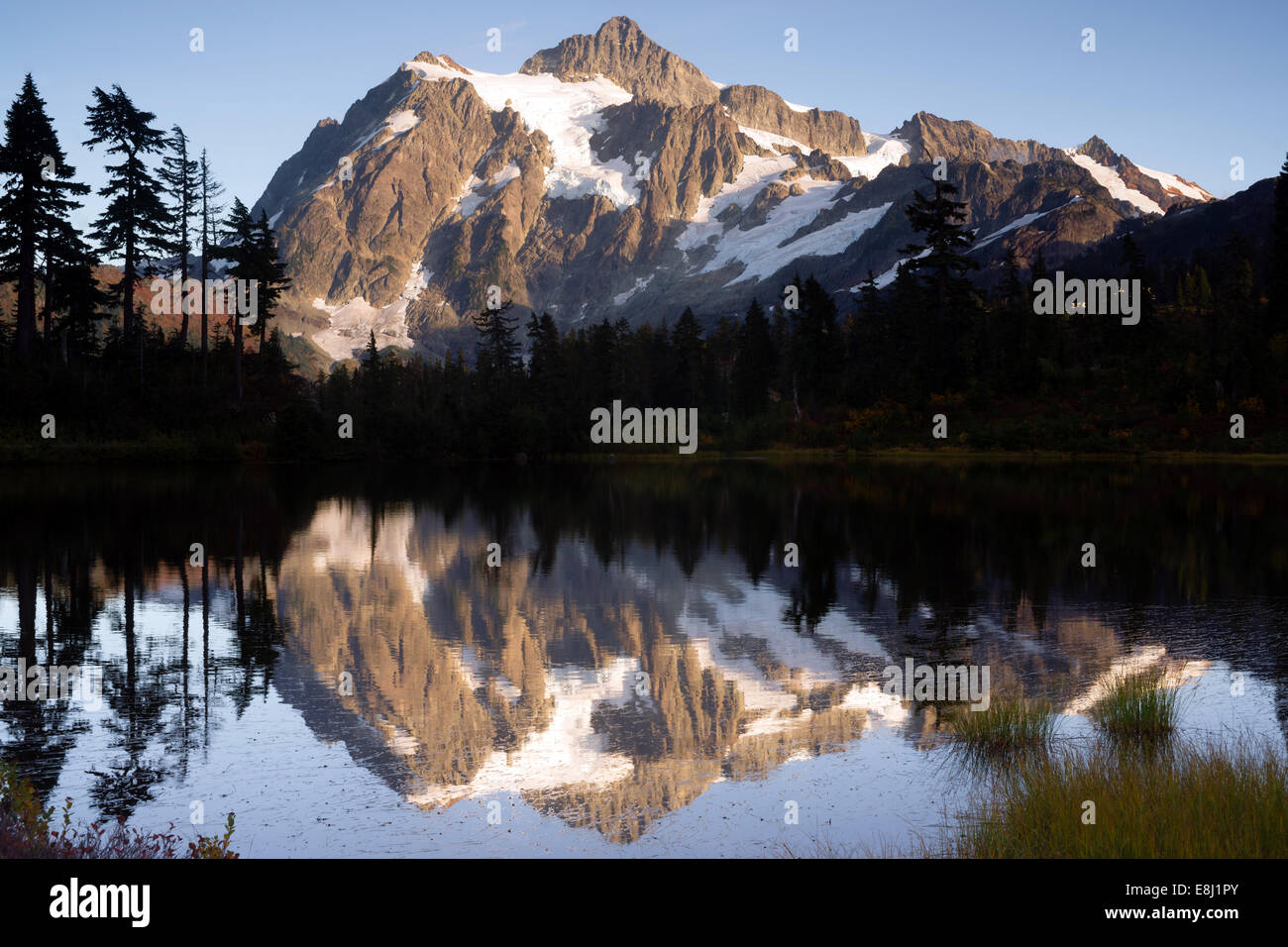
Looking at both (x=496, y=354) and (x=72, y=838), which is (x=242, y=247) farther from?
(x=72, y=838)

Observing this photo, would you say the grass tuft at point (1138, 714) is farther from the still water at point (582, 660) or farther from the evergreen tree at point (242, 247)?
the evergreen tree at point (242, 247)

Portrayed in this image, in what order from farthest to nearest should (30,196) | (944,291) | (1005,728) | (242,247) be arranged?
(944,291) < (242,247) < (30,196) < (1005,728)

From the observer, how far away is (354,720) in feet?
43.2

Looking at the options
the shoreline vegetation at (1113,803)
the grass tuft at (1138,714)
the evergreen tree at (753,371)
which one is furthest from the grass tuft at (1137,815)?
the evergreen tree at (753,371)

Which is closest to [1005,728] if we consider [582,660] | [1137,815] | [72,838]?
[1137,815]

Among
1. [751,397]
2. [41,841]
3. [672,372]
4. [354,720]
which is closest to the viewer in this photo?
[41,841]

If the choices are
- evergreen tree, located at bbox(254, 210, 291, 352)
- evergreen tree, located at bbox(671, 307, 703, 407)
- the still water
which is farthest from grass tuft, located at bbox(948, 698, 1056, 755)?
evergreen tree, located at bbox(671, 307, 703, 407)

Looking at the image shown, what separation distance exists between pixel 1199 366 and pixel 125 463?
90539 millimetres

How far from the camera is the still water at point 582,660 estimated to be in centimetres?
1016

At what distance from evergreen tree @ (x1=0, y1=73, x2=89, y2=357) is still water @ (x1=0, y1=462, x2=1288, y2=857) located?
38642 mm

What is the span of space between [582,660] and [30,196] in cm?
6922

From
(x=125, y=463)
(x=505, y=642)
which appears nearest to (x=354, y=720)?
(x=505, y=642)

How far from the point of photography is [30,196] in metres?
68.6
